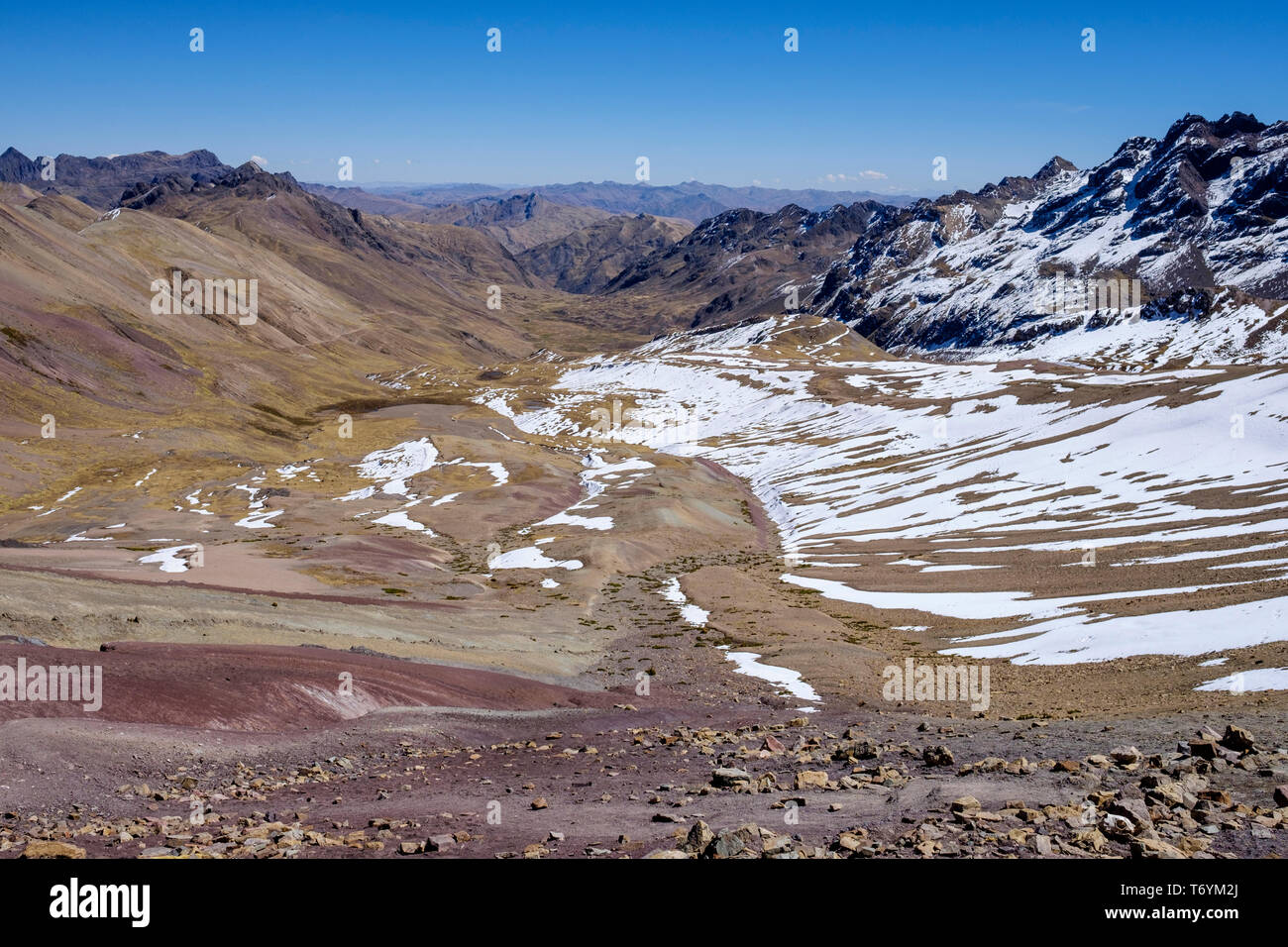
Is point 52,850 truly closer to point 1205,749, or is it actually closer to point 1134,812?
point 1134,812

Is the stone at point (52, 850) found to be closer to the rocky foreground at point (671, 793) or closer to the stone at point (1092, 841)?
the rocky foreground at point (671, 793)

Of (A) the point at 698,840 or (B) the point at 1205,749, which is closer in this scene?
(A) the point at 698,840

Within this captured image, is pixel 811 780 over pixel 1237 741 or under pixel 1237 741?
under

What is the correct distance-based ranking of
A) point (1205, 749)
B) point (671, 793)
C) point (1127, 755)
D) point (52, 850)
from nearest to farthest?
point (52, 850)
point (1205, 749)
point (1127, 755)
point (671, 793)

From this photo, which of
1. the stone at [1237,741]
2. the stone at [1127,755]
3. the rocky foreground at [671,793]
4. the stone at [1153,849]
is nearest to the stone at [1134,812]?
the rocky foreground at [671,793]

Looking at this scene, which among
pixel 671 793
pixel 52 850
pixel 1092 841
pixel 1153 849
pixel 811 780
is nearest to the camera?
pixel 1153 849

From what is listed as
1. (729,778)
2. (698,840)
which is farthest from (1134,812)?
(729,778)

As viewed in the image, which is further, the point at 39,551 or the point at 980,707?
the point at 39,551
